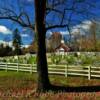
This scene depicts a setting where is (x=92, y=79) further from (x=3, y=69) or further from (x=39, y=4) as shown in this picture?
(x=3, y=69)

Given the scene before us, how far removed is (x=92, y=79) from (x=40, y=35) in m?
7.95

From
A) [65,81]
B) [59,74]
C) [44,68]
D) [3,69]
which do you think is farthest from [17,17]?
[3,69]

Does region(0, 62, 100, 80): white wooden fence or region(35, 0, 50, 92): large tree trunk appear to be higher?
region(35, 0, 50, 92): large tree trunk

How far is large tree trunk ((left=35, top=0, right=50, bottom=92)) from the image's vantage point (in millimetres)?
18297

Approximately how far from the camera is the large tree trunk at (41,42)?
1830cm

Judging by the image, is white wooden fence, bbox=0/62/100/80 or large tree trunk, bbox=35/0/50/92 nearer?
large tree trunk, bbox=35/0/50/92

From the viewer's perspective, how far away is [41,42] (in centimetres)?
1862

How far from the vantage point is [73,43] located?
2128cm

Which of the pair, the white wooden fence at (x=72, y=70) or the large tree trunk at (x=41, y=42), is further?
the white wooden fence at (x=72, y=70)

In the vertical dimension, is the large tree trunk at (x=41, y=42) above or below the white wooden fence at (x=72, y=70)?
above

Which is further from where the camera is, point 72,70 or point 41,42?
point 72,70

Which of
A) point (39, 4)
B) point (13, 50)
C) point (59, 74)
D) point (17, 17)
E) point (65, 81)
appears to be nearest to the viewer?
point (39, 4)

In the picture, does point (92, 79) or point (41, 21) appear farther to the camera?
point (92, 79)

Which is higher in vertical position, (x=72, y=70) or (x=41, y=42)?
(x=41, y=42)
